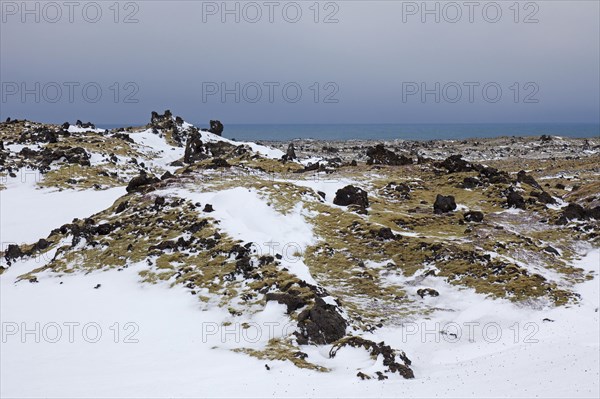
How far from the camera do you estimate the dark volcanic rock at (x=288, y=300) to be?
84.0ft

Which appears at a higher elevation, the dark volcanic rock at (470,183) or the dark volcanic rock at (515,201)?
the dark volcanic rock at (470,183)

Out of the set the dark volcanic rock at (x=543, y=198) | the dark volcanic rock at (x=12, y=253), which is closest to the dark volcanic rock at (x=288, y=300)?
the dark volcanic rock at (x=12, y=253)

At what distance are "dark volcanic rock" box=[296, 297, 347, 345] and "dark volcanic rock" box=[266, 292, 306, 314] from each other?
940mm

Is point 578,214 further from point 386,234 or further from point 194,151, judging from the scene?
point 194,151

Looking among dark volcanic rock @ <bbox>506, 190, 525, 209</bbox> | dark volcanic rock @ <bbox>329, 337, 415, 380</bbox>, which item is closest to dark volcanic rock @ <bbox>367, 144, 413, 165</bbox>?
dark volcanic rock @ <bbox>506, 190, 525, 209</bbox>

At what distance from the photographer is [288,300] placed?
25938 mm

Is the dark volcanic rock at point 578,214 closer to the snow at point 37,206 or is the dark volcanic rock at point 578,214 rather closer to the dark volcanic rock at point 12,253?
the dark volcanic rock at point 12,253

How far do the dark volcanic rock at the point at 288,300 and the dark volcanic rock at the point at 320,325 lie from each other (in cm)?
94

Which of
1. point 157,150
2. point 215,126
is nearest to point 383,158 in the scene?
point 157,150

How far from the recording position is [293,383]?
2019 centimetres

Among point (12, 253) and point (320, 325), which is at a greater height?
point (12, 253)

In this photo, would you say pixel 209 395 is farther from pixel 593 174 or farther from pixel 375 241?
pixel 593 174

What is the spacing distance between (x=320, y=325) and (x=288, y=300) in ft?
8.86

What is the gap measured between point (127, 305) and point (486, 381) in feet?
64.1
